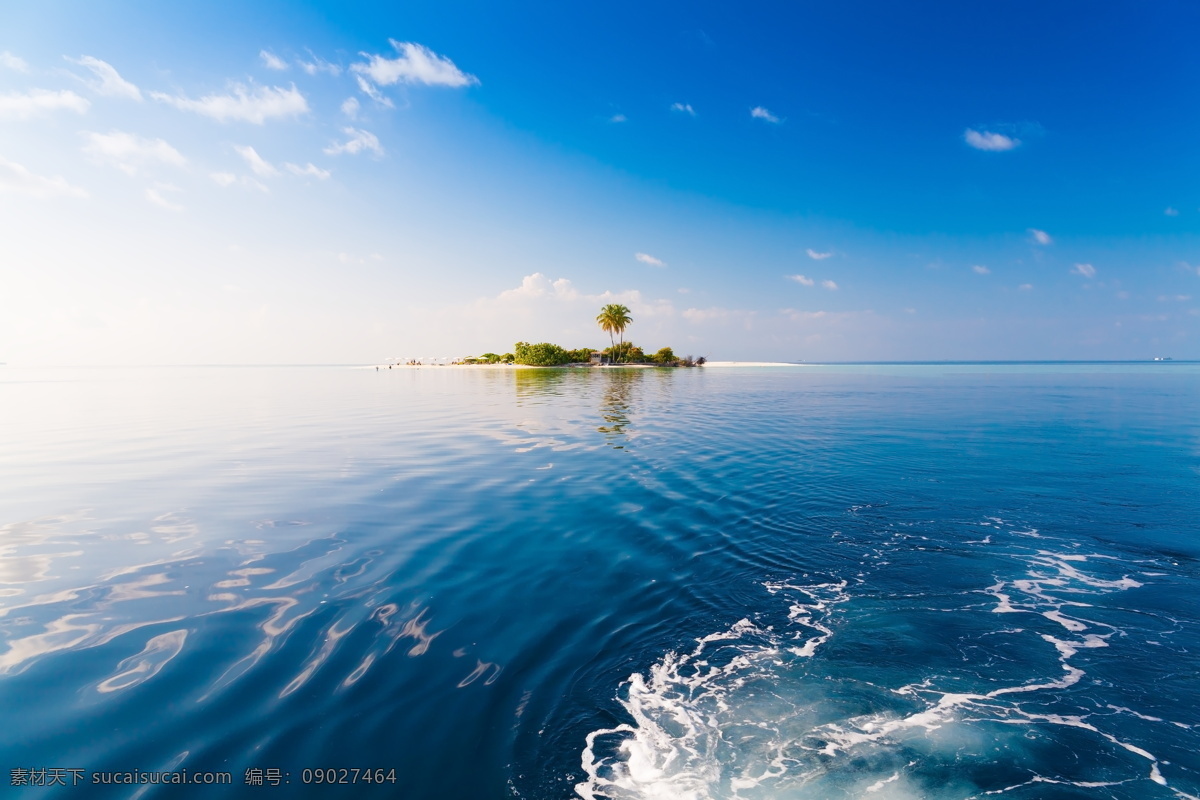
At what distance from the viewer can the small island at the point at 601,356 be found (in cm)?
13738

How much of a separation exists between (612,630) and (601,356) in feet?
462

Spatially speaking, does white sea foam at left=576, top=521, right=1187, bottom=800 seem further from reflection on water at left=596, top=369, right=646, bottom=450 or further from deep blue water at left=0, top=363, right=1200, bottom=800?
reflection on water at left=596, top=369, right=646, bottom=450

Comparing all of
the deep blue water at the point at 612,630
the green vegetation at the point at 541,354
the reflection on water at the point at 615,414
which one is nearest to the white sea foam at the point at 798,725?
the deep blue water at the point at 612,630

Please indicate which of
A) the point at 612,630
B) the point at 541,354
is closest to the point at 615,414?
the point at 612,630

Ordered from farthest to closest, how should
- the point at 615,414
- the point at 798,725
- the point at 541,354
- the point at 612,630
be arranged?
the point at 541,354
the point at 615,414
the point at 612,630
the point at 798,725

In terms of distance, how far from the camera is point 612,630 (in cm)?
828

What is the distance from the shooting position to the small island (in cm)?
13738

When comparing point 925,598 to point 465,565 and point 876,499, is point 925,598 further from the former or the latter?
point 465,565

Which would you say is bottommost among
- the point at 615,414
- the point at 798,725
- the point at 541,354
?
the point at 798,725

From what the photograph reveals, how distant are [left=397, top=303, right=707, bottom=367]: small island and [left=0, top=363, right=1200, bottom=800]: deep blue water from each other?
388 ft

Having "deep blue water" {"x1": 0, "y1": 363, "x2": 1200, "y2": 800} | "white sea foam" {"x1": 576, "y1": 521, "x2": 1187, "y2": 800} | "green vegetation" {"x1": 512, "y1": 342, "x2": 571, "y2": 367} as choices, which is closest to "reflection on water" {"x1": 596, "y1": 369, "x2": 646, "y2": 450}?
"deep blue water" {"x1": 0, "y1": 363, "x2": 1200, "y2": 800}

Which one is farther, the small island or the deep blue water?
the small island

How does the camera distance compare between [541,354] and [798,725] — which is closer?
[798,725]

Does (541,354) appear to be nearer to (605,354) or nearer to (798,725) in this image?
(605,354)
